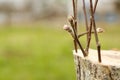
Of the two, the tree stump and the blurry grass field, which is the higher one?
the tree stump

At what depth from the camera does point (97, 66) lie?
2273 mm

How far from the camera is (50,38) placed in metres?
10.2

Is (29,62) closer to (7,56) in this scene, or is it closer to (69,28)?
(7,56)

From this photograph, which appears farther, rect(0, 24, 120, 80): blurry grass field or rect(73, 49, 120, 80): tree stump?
rect(0, 24, 120, 80): blurry grass field

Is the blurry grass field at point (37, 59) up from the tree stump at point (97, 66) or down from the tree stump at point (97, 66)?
down

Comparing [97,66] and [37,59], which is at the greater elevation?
[97,66]

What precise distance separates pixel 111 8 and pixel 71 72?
12.1 m

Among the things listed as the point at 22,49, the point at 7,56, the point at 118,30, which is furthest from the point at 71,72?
the point at 118,30

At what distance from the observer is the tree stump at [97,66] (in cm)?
224

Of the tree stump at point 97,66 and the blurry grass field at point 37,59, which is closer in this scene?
the tree stump at point 97,66

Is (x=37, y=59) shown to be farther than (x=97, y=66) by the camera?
Yes

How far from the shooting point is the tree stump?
7.36 feet

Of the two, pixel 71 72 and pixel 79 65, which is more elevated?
pixel 79 65

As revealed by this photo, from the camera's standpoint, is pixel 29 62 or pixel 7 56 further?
pixel 7 56
